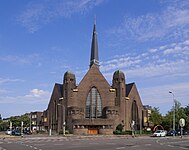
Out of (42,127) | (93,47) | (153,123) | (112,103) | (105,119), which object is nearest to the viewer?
(105,119)

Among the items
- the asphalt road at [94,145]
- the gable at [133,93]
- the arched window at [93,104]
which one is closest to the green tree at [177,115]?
the gable at [133,93]

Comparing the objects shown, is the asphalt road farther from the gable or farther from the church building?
the gable

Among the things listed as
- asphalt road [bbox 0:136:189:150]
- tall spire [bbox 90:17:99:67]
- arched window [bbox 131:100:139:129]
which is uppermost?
tall spire [bbox 90:17:99:67]

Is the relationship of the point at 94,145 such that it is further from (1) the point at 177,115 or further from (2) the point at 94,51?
(2) the point at 94,51

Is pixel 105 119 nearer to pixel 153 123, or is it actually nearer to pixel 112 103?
pixel 112 103

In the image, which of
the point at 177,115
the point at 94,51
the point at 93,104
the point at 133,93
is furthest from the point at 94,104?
the point at 94,51

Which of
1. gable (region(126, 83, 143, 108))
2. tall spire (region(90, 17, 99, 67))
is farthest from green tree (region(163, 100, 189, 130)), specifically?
tall spire (region(90, 17, 99, 67))

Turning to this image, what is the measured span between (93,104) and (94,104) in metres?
0.32

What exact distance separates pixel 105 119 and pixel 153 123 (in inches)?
830

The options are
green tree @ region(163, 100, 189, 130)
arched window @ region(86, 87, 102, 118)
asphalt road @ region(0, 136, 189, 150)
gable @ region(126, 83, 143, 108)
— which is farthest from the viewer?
gable @ region(126, 83, 143, 108)

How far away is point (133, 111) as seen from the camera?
10906cm

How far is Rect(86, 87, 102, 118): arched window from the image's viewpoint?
101 metres

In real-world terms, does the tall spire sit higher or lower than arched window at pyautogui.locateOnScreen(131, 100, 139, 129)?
higher

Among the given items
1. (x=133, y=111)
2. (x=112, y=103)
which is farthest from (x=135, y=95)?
(x=112, y=103)
